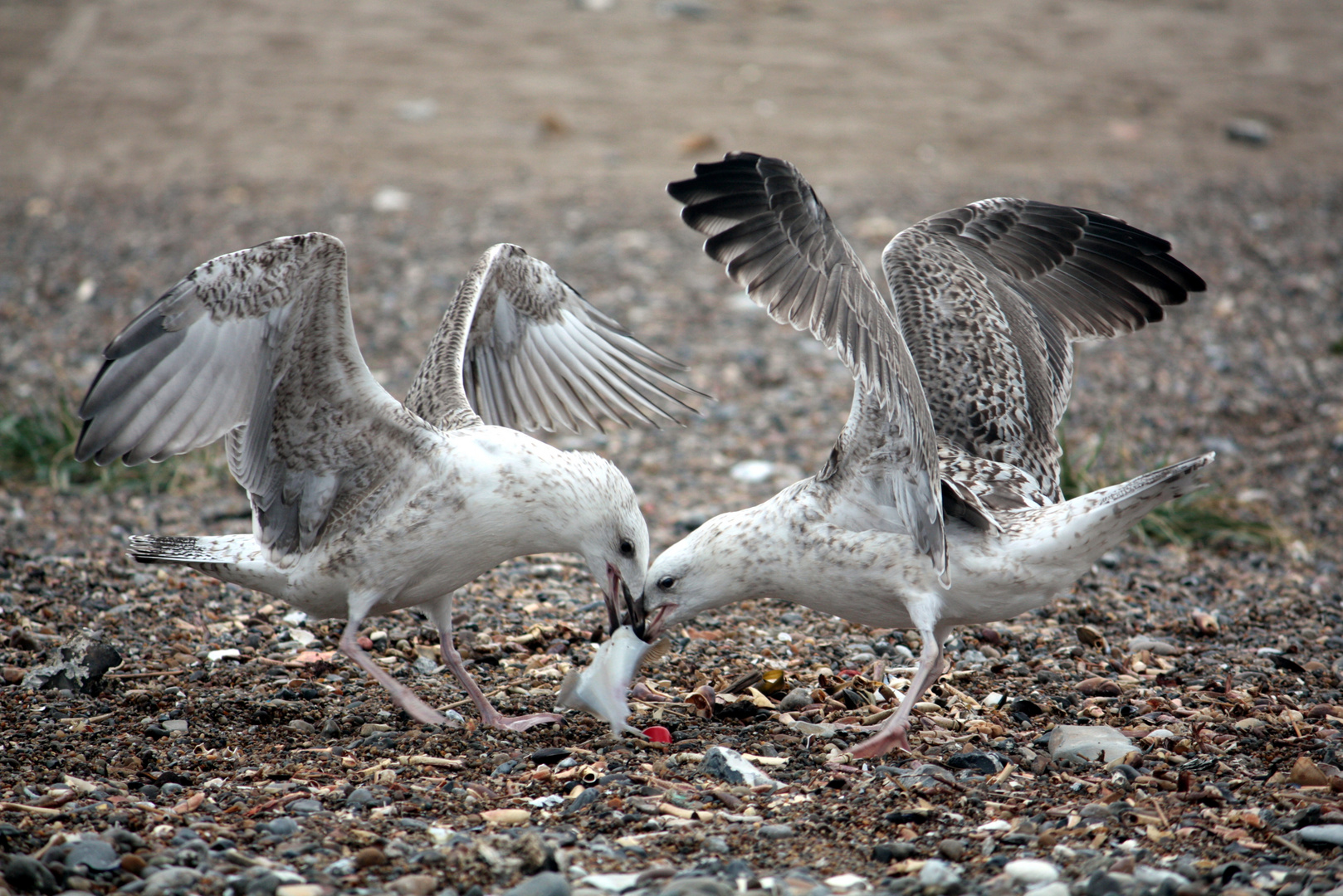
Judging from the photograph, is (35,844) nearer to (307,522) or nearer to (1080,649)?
(307,522)

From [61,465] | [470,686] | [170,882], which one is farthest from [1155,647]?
[61,465]

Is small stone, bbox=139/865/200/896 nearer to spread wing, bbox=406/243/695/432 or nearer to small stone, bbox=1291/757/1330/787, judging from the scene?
spread wing, bbox=406/243/695/432

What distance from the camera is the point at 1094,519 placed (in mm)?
4090

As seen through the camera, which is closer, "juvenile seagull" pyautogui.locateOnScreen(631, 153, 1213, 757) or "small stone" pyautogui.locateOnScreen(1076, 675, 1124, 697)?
"juvenile seagull" pyautogui.locateOnScreen(631, 153, 1213, 757)

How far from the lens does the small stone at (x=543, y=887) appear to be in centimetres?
303

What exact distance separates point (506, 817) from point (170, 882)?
2.96 feet

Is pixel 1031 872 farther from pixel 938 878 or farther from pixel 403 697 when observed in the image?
pixel 403 697

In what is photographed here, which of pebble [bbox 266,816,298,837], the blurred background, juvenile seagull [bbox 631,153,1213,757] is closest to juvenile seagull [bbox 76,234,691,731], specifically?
juvenile seagull [bbox 631,153,1213,757]

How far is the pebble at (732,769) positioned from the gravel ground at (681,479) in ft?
0.06

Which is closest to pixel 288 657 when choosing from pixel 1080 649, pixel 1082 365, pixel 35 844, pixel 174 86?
pixel 35 844

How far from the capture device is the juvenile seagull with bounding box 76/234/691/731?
171 inches

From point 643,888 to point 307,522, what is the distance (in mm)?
2223

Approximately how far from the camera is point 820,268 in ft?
13.1

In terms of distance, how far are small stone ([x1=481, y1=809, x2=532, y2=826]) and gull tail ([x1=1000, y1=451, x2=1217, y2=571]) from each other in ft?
6.27
